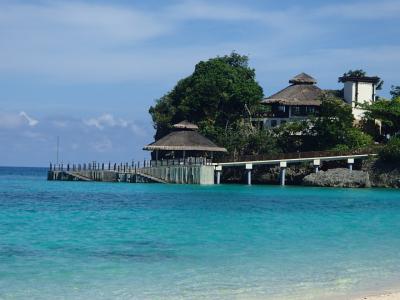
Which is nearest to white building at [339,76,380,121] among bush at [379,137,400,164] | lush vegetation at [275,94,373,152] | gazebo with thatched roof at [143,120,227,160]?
lush vegetation at [275,94,373,152]

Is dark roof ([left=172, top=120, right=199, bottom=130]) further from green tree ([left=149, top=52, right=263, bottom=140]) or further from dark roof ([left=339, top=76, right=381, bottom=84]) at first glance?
dark roof ([left=339, top=76, right=381, bottom=84])

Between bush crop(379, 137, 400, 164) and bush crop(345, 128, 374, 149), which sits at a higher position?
bush crop(345, 128, 374, 149)

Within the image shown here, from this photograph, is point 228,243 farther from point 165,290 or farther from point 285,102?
point 285,102

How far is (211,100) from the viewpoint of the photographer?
62.2 m

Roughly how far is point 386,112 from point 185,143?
1756 centimetres

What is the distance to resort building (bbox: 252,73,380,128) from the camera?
63375mm

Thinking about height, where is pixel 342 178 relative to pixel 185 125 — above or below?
below

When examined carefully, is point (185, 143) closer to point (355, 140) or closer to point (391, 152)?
point (355, 140)

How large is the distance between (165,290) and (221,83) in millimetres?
50753

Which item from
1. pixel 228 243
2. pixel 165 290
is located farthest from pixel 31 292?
pixel 228 243

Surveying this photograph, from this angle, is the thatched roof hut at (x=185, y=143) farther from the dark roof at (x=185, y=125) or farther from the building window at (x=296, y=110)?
the building window at (x=296, y=110)

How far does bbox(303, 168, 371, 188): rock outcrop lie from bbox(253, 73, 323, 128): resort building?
943 cm

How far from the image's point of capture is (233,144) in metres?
60.5

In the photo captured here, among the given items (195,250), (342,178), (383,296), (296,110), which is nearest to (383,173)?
(342,178)
